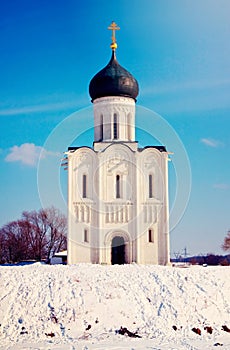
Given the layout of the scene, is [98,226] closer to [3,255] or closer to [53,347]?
[53,347]

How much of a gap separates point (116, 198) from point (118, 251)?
9.22ft

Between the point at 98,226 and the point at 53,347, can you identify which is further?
the point at 98,226

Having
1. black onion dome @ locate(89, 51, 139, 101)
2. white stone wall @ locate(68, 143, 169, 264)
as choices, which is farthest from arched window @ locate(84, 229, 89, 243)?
black onion dome @ locate(89, 51, 139, 101)

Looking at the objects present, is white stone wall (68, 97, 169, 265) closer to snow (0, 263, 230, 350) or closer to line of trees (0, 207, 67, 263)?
snow (0, 263, 230, 350)

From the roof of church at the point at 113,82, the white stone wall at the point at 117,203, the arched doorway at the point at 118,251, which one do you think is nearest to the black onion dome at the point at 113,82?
the roof of church at the point at 113,82

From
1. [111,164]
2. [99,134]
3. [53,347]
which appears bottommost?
[53,347]

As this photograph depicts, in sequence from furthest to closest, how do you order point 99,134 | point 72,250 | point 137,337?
point 99,134, point 72,250, point 137,337

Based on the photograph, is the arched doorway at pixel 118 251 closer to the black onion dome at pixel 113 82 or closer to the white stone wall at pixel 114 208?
the white stone wall at pixel 114 208

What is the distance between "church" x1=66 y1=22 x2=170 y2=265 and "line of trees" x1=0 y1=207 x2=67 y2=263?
63.9 feet

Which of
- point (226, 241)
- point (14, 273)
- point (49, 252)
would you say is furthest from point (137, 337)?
point (49, 252)

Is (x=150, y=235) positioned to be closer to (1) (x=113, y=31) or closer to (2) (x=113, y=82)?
(2) (x=113, y=82)

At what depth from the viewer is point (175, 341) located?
14.9 metres

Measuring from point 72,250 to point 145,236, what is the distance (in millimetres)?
3903

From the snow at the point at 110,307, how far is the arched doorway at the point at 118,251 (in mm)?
6222
